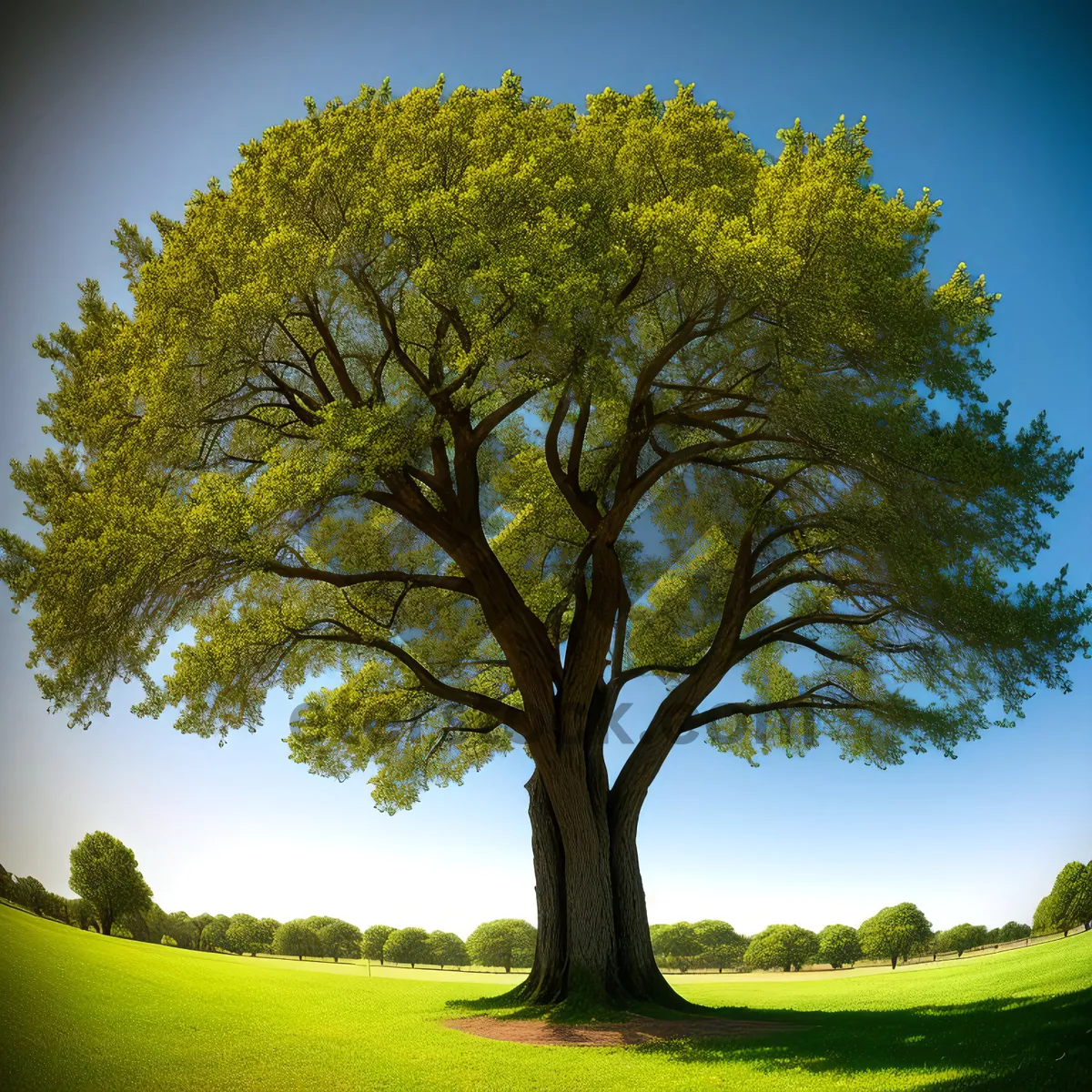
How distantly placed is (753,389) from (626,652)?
7153mm

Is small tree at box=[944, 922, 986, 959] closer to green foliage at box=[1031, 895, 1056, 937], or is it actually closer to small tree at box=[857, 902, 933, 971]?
small tree at box=[857, 902, 933, 971]

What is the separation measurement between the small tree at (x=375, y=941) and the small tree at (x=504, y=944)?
2955 mm

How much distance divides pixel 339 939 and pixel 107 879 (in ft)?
37.0

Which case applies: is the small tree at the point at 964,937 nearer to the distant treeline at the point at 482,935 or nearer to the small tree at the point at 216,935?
the distant treeline at the point at 482,935

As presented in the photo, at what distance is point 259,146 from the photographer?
43.3 feet

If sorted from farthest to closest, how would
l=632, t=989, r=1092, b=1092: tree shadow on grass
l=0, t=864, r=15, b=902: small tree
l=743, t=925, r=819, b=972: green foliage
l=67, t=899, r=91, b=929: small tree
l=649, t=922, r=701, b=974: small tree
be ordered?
l=649, t=922, r=701, b=974: small tree < l=743, t=925, r=819, b=972: green foliage < l=67, t=899, r=91, b=929: small tree < l=0, t=864, r=15, b=902: small tree < l=632, t=989, r=1092, b=1092: tree shadow on grass

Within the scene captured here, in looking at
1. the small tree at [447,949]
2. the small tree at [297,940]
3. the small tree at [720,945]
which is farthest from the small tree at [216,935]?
the small tree at [720,945]

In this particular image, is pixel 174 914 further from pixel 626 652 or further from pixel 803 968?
pixel 803 968

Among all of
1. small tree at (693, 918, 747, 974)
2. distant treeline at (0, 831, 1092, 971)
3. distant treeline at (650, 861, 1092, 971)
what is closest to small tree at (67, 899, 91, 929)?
distant treeline at (0, 831, 1092, 971)

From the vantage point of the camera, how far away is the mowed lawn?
9.05 m

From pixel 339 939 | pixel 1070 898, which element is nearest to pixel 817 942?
pixel 1070 898

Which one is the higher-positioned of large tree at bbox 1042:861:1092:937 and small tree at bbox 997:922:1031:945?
large tree at bbox 1042:861:1092:937

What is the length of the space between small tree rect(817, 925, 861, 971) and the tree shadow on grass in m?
15.8

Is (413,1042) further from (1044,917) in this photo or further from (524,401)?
(1044,917)
